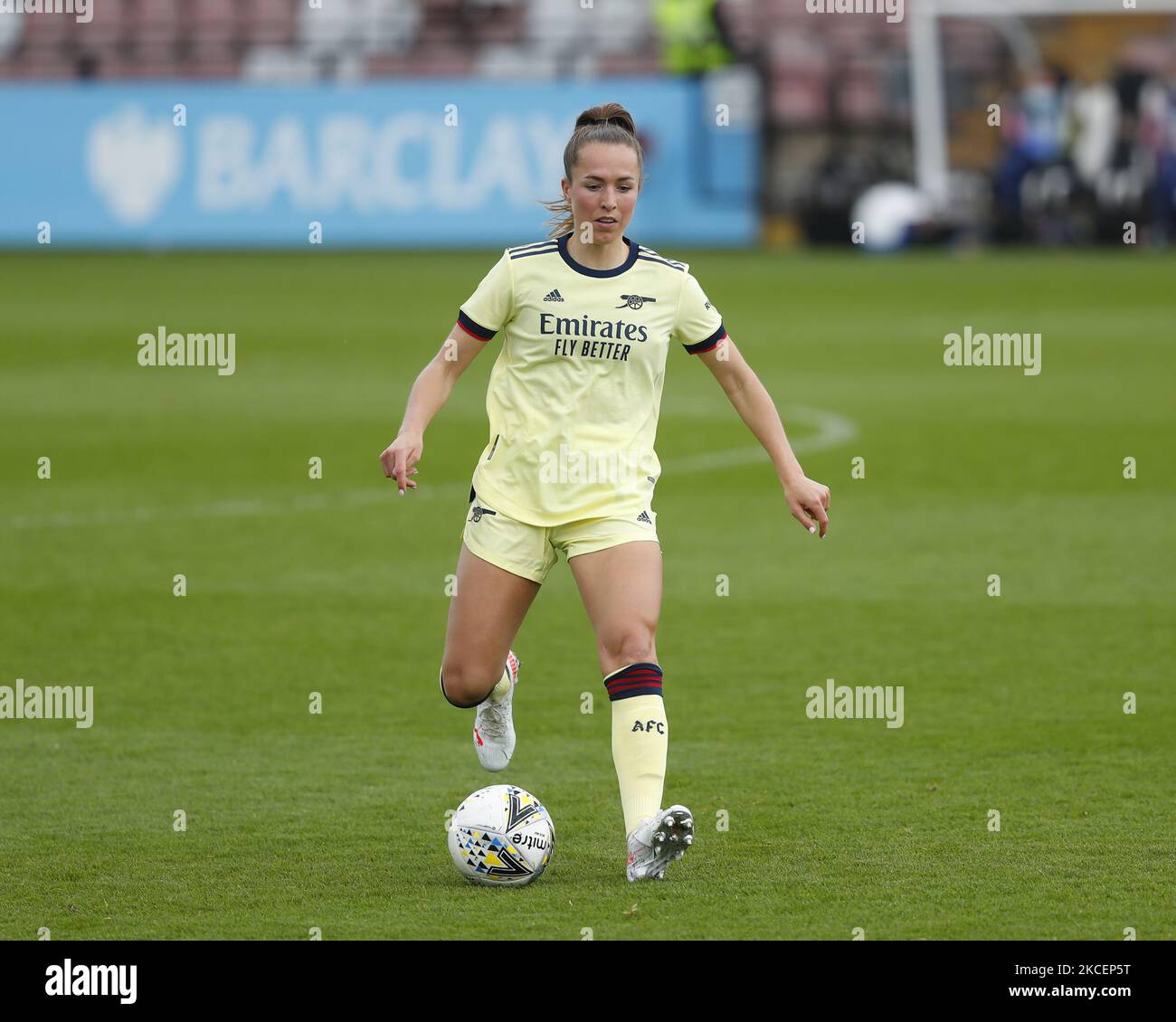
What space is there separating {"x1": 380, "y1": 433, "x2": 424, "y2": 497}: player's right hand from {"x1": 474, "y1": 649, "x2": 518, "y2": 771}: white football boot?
994 mm

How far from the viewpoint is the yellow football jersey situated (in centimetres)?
535

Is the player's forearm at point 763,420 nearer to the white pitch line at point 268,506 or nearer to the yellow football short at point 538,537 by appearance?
the yellow football short at point 538,537

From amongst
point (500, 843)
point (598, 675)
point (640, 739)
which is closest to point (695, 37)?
point (598, 675)

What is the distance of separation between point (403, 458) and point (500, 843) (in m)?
1.03

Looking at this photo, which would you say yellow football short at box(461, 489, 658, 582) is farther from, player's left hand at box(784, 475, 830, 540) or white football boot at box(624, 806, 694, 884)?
white football boot at box(624, 806, 694, 884)

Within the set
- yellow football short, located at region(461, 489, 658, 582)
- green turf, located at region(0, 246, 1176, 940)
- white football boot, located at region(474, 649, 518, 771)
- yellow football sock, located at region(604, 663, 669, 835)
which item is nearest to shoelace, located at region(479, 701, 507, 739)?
white football boot, located at region(474, 649, 518, 771)

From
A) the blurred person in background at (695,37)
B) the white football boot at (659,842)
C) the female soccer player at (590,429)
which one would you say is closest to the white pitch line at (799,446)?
the female soccer player at (590,429)

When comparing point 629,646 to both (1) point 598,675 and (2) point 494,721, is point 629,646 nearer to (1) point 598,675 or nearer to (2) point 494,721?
(2) point 494,721

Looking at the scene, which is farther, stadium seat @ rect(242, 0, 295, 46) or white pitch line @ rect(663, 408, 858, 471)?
A: stadium seat @ rect(242, 0, 295, 46)

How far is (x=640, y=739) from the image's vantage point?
523cm

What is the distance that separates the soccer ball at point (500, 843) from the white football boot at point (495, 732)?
0.74 meters

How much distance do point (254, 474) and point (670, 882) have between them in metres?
8.03

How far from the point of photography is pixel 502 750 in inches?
240

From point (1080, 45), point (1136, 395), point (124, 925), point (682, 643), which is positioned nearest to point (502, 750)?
point (124, 925)
